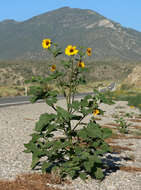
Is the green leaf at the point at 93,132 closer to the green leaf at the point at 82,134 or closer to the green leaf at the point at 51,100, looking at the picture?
the green leaf at the point at 82,134

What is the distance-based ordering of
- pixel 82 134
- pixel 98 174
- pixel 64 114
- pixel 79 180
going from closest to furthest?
pixel 64 114 < pixel 82 134 < pixel 98 174 < pixel 79 180

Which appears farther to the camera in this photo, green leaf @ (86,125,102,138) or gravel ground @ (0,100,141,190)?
gravel ground @ (0,100,141,190)

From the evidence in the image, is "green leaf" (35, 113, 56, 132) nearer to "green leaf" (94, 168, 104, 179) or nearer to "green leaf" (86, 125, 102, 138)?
"green leaf" (86, 125, 102, 138)

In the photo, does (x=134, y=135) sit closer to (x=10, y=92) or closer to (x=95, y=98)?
(x=95, y=98)

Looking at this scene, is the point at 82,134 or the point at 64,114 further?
the point at 82,134

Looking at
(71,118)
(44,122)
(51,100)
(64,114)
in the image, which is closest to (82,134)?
(71,118)

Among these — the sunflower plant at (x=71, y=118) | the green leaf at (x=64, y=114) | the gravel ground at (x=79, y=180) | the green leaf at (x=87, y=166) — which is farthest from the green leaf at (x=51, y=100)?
the gravel ground at (x=79, y=180)

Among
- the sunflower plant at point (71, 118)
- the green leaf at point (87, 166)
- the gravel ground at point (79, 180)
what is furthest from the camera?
the gravel ground at point (79, 180)

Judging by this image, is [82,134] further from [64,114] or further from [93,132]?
[64,114]

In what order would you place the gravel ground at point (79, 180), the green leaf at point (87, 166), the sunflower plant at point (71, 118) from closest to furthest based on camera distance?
the green leaf at point (87, 166) < the sunflower plant at point (71, 118) < the gravel ground at point (79, 180)

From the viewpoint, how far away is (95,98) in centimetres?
571

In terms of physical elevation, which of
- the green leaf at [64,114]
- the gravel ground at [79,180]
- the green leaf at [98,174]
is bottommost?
the gravel ground at [79,180]

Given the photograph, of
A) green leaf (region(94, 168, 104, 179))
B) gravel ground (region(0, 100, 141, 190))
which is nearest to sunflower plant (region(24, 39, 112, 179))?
green leaf (region(94, 168, 104, 179))

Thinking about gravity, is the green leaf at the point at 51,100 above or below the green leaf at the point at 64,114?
above
